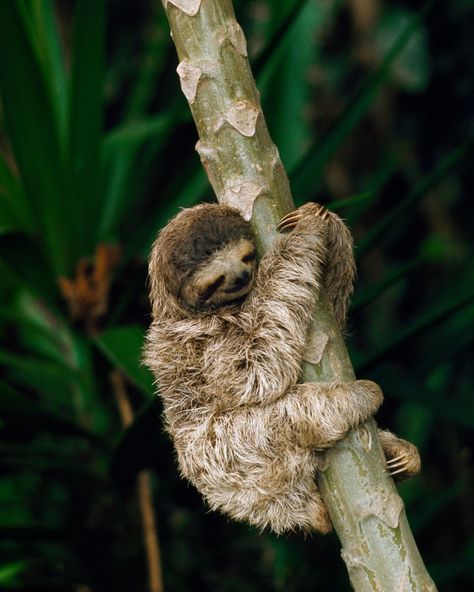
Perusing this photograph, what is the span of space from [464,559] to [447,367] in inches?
34.6

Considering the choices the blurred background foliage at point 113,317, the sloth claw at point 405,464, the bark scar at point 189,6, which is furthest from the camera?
the blurred background foliage at point 113,317

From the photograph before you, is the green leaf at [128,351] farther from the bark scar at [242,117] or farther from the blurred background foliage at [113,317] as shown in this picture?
the bark scar at [242,117]

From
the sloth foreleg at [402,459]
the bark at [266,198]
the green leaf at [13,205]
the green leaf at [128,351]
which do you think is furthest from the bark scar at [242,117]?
the green leaf at [13,205]

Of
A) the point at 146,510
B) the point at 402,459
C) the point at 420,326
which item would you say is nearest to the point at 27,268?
the point at 146,510

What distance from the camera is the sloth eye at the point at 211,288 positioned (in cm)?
144

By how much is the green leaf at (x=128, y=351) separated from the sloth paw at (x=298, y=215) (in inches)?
21.4

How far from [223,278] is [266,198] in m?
0.18

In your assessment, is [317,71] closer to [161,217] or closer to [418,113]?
[418,113]

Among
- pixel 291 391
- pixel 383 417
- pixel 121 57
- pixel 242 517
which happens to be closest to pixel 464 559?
pixel 383 417

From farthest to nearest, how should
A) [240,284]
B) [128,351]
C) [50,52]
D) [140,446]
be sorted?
[50,52] < [140,446] < [128,351] < [240,284]

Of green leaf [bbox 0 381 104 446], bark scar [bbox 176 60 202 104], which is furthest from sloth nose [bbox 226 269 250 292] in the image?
green leaf [bbox 0 381 104 446]

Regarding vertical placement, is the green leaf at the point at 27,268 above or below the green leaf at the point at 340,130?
below

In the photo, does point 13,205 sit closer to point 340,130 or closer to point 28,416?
point 28,416

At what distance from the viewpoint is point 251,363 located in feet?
5.07
